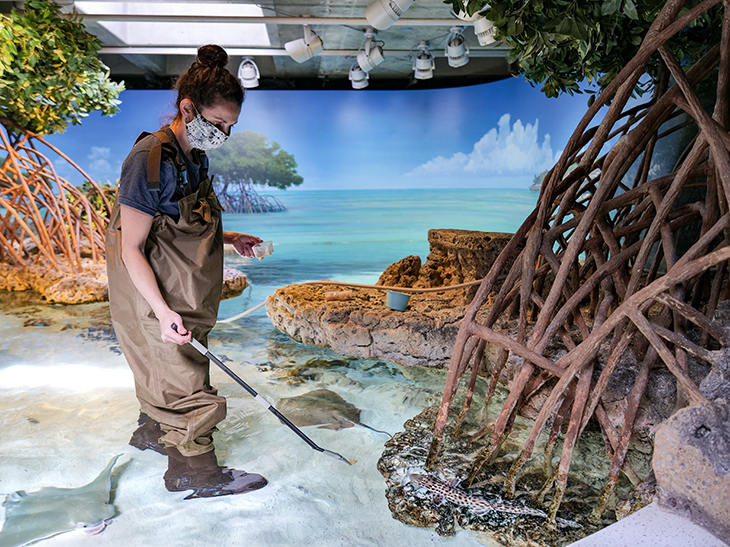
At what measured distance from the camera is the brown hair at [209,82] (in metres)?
1.89

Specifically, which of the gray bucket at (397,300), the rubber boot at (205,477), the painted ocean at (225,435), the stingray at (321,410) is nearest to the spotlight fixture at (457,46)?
the gray bucket at (397,300)

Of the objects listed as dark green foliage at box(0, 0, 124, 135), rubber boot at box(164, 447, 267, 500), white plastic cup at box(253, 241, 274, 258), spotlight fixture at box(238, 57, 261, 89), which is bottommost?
rubber boot at box(164, 447, 267, 500)

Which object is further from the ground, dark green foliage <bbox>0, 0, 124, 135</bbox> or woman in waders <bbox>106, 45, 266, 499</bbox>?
dark green foliage <bbox>0, 0, 124, 135</bbox>

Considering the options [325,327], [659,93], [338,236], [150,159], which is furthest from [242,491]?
[338,236]

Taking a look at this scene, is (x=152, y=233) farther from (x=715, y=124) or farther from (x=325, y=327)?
(x=715, y=124)

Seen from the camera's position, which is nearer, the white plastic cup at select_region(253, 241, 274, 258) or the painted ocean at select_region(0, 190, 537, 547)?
the painted ocean at select_region(0, 190, 537, 547)

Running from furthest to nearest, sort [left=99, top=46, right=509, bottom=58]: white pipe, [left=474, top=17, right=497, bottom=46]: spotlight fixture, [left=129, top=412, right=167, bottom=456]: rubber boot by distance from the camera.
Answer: [left=99, top=46, right=509, bottom=58]: white pipe, [left=474, top=17, right=497, bottom=46]: spotlight fixture, [left=129, top=412, right=167, bottom=456]: rubber boot

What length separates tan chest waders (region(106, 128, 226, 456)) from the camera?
196cm

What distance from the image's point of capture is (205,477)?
2092 mm

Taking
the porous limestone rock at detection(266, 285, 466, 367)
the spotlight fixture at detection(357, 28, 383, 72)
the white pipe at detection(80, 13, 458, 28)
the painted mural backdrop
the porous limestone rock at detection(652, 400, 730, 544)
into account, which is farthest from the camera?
the painted mural backdrop

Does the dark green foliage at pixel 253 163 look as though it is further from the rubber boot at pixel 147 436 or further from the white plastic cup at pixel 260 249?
the rubber boot at pixel 147 436

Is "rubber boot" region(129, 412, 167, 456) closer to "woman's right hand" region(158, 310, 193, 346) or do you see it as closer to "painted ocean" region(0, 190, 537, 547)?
"painted ocean" region(0, 190, 537, 547)

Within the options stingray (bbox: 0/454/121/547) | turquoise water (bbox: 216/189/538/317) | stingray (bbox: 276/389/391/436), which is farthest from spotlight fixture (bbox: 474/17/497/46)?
turquoise water (bbox: 216/189/538/317)

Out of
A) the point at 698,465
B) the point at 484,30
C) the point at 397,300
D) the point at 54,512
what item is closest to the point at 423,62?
the point at 484,30
